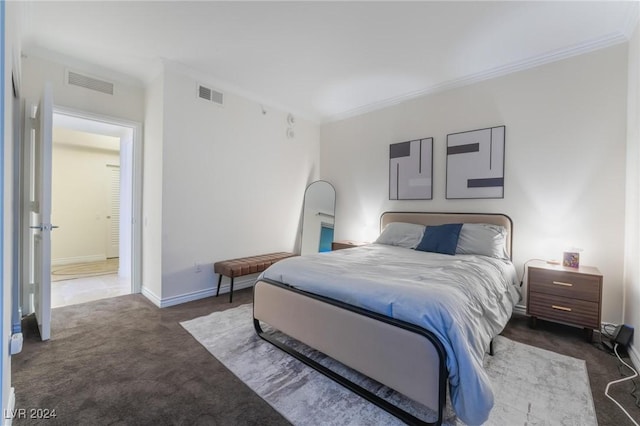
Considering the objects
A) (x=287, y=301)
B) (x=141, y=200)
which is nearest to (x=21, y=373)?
(x=287, y=301)

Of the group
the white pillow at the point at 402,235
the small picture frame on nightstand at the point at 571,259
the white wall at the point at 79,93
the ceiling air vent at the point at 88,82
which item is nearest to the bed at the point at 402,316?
the small picture frame on nightstand at the point at 571,259

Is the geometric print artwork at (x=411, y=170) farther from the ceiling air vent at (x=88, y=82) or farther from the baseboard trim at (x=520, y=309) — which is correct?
the ceiling air vent at (x=88, y=82)

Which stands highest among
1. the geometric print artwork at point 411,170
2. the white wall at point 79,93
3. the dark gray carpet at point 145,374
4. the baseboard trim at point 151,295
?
the white wall at point 79,93

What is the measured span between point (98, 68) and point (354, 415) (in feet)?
14.1

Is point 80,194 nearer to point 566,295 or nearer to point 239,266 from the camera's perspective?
point 239,266

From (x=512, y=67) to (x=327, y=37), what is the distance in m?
2.14

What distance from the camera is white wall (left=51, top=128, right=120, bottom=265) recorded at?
17.0 ft

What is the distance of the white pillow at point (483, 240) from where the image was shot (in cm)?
287

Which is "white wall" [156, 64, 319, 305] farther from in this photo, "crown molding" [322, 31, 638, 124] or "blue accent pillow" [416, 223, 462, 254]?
"blue accent pillow" [416, 223, 462, 254]

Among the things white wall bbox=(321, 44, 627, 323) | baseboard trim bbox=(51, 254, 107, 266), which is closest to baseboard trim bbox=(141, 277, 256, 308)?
white wall bbox=(321, 44, 627, 323)

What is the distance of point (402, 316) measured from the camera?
1.52 meters

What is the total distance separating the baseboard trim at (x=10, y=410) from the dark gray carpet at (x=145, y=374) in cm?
3

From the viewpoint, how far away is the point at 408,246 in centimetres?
336

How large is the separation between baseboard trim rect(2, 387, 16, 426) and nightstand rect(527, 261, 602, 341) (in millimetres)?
3809
